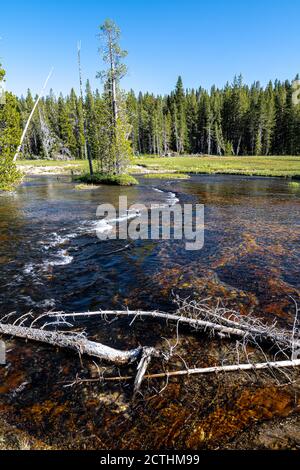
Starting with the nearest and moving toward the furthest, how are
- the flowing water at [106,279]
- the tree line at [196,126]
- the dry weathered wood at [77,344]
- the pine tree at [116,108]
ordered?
the flowing water at [106,279] < the dry weathered wood at [77,344] < the pine tree at [116,108] < the tree line at [196,126]

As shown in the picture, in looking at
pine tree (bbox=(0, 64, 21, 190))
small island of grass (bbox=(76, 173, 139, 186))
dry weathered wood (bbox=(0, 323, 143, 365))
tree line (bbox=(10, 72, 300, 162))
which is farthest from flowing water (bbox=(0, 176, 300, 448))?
tree line (bbox=(10, 72, 300, 162))

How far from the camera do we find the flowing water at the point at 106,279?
4.53 m

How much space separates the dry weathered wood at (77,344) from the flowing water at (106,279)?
195 mm

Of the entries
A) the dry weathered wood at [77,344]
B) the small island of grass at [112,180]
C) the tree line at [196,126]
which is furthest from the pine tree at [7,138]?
the tree line at [196,126]

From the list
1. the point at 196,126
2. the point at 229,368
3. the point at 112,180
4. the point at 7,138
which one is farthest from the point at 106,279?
the point at 196,126

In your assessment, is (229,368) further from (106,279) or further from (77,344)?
(106,279)

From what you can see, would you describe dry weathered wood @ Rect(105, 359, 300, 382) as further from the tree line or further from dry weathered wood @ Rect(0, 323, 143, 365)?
the tree line

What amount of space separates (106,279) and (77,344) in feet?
12.9

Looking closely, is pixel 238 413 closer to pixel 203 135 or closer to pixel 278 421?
pixel 278 421

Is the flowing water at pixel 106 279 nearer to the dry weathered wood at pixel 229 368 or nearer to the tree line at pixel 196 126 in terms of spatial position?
the dry weathered wood at pixel 229 368

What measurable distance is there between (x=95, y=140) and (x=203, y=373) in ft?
114

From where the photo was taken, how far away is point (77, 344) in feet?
17.1
